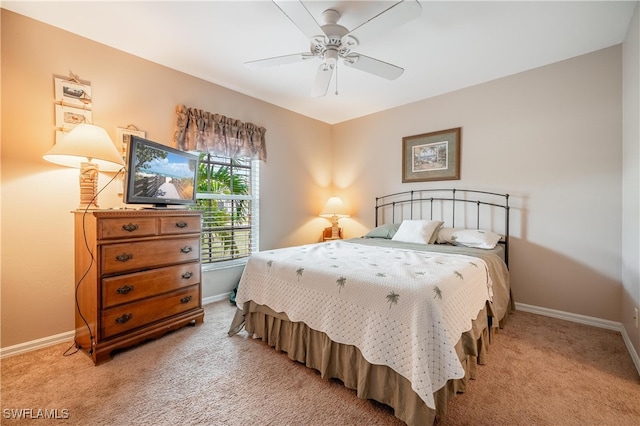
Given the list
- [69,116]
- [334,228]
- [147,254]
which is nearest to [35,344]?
[147,254]

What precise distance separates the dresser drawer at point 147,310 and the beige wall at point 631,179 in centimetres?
343

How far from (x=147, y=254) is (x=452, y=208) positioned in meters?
3.36

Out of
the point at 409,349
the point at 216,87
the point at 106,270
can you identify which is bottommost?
the point at 409,349

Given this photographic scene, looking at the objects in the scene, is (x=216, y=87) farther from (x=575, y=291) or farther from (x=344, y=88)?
(x=575, y=291)

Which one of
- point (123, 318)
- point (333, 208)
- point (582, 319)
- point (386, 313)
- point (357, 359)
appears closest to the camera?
point (386, 313)

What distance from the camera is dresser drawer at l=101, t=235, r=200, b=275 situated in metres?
1.97

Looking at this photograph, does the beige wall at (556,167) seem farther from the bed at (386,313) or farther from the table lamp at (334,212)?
the table lamp at (334,212)

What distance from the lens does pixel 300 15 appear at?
167 cm

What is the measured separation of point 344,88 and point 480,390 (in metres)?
3.23

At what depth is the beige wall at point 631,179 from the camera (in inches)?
75.0

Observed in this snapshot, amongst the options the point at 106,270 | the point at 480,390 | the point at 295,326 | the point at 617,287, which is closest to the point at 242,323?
the point at 295,326

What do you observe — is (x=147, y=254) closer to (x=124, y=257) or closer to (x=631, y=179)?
(x=124, y=257)

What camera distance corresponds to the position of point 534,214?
2.87 meters

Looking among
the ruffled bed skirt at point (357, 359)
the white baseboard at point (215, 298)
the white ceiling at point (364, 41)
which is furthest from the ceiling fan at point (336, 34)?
the white baseboard at point (215, 298)
